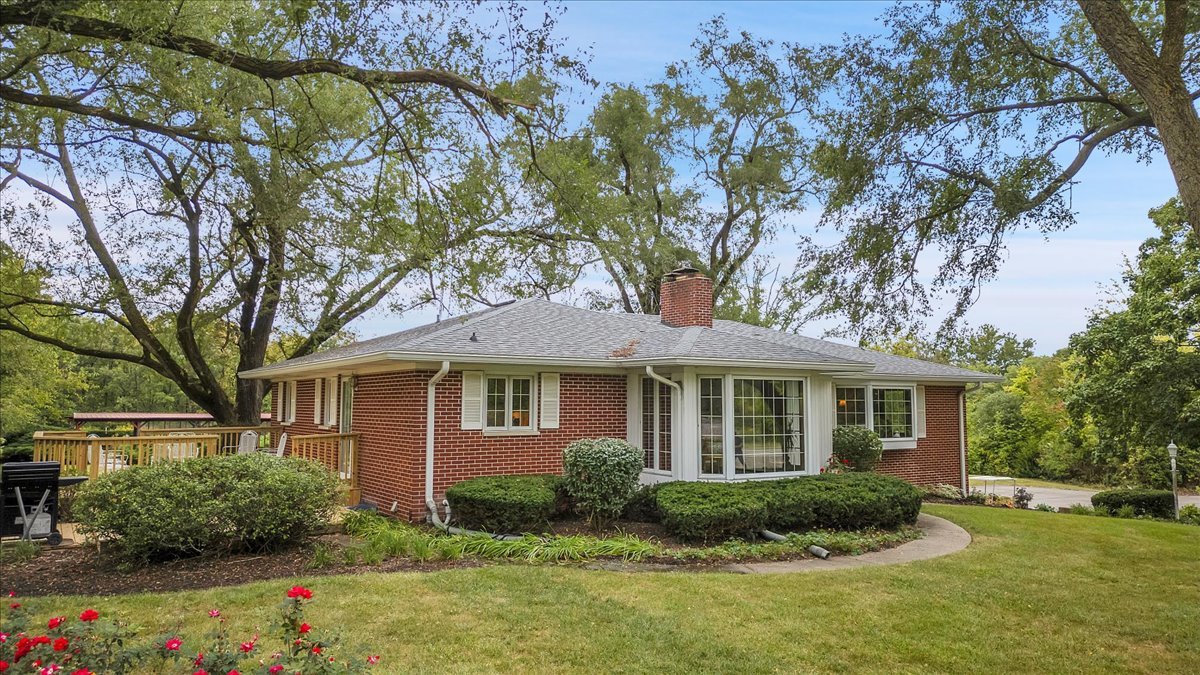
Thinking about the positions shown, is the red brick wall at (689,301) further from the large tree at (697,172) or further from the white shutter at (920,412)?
the large tree at (697,172)

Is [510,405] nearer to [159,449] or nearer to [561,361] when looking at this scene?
[561,361]

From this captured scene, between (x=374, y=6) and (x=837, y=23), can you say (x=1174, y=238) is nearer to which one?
(x=837, y=23)

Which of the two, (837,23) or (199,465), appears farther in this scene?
(837,23)

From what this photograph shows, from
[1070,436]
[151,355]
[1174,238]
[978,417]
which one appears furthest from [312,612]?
[978,417]

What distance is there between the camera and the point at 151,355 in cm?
1883

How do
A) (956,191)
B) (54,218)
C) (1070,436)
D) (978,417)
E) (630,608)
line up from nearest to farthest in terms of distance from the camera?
1. (630,608)
2. (956,191)
3. (54,218)
4. (1070,436)
5. (978,417)

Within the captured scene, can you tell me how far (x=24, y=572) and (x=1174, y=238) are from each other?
21664 mm

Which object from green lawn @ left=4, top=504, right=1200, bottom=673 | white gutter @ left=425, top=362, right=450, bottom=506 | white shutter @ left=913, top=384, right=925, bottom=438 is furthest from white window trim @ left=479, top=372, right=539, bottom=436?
white shutter @ left=913, top=384, right=925, bottom=438

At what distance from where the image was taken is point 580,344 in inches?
491

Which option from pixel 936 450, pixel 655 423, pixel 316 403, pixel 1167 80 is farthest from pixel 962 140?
pixel 316 403

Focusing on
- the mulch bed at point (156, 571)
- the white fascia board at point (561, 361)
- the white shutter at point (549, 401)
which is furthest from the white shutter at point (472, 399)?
the mulch bed at point (156, 571)

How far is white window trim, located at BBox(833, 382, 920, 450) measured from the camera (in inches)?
592

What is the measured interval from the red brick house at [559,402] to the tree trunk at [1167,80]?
6.30 metres

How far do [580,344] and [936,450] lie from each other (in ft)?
30.7
